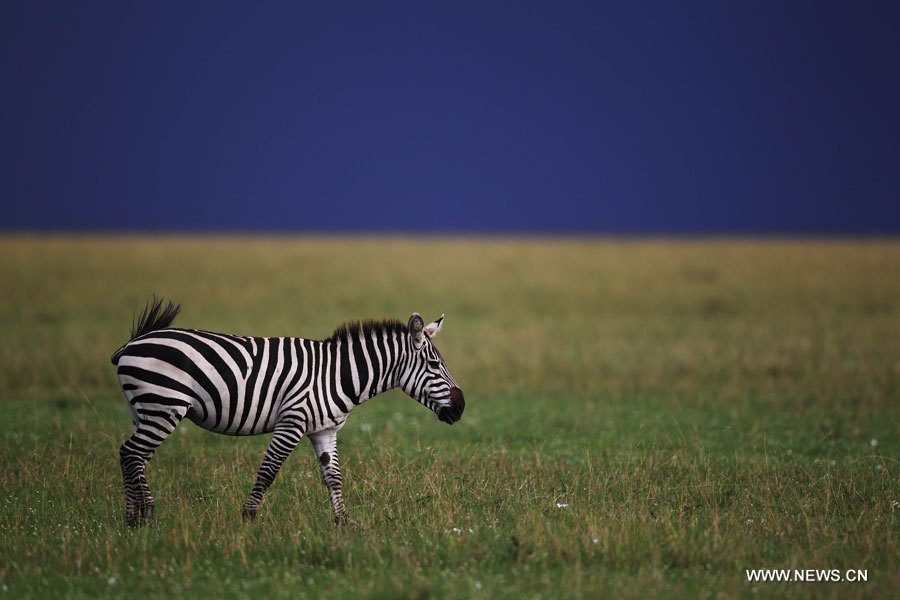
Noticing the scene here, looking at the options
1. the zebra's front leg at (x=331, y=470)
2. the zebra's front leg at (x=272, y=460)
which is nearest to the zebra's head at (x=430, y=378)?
the zebra's front leg at (x=331, y=470)

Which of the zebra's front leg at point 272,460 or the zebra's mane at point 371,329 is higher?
the zebra's mane at point 371,329

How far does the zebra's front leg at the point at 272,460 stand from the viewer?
746 centimetres

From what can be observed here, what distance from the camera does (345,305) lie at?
2936 cm

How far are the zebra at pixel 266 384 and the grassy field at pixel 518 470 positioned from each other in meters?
0.62

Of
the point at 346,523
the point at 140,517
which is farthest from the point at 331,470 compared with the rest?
the point at 140,517

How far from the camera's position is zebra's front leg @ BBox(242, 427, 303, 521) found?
7457mm

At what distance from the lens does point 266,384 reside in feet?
24.8

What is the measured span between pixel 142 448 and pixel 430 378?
2421 millimetres

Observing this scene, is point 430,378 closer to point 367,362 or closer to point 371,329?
point 367,362

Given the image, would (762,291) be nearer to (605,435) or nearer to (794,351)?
(794,351)

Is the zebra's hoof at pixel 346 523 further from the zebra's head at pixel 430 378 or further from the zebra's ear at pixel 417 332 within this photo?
the zebra's ear at pixel 417 332

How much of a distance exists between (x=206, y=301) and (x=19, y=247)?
65.2 ft

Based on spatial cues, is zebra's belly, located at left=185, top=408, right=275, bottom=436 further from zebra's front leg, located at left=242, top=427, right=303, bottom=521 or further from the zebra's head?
the zebra's head

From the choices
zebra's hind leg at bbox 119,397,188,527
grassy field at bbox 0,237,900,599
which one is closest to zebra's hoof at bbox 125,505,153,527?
zebra's hind leg at bbox 119,397,188,527
